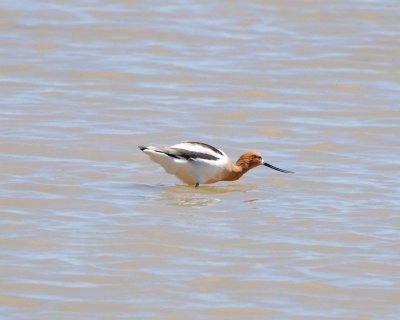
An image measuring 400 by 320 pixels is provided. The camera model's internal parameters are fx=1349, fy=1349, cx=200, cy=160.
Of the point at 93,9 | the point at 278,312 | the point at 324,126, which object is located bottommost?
the point at 278,312

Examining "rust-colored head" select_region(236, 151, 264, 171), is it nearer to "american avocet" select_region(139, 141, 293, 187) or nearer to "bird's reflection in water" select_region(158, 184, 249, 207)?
"american avocet" select_region(139, 141, 293, 187)

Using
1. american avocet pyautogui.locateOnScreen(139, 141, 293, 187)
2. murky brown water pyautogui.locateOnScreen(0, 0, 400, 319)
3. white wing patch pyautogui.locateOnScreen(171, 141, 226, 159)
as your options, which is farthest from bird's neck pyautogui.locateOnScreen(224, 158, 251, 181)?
white wing patch pyautogui.locateOnScreen(171, 141, 226, 159)

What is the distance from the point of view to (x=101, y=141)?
42.1ft

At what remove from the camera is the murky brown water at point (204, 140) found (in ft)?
27.6

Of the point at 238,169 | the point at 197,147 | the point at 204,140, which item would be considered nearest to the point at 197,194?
the point at 197,147

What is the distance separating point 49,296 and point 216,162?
3682mm

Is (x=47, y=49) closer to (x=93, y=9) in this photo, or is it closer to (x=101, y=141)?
(x=93, y=9)

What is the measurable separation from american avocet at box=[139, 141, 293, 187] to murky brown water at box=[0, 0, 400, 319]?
157mm

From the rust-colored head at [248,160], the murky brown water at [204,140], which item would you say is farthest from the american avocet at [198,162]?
the murky brown water at [204,140]

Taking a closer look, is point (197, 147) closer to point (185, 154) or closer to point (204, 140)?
point (185, 154)

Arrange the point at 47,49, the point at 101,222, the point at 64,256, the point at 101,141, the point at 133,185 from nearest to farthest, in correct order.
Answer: the point at 64,256
the point at 101,222
the point at 133,185
the point at 101,141
the point at 47,49

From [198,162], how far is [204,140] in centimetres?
174

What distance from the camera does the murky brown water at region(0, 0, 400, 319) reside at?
8406mm

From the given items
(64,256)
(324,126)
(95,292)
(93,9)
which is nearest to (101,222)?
(64,256)
